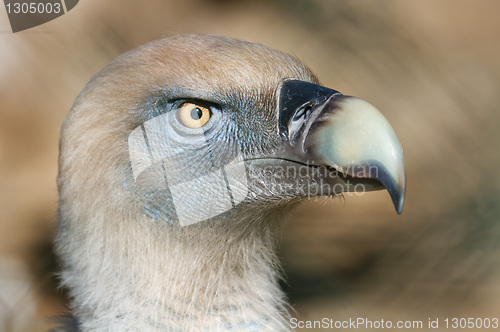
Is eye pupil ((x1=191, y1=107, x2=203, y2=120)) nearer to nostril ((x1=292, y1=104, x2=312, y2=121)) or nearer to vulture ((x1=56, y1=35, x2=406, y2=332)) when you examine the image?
vulture ((x1=56, y1=35, x2=406, y2=332))

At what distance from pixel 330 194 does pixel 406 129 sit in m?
2.47

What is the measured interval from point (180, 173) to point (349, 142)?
2.18 feet

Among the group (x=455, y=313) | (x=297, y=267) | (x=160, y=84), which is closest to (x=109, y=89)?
(x=160, y=84)

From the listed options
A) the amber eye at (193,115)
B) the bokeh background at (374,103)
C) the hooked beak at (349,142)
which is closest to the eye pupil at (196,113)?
the amber eye at (193,115)

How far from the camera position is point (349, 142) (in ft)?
5.95

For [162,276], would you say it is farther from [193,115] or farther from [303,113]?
[303,113]

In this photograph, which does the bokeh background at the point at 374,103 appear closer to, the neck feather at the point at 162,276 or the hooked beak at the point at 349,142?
the neck feather at the point at 162,276

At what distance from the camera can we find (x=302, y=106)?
6.51 ft

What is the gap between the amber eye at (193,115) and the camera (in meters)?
2.10

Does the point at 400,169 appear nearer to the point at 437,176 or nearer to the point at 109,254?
the point at 109,254

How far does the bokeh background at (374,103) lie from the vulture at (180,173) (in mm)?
2057

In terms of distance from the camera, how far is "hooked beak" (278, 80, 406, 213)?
1.81 metres

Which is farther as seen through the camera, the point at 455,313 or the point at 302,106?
the point at 455,313

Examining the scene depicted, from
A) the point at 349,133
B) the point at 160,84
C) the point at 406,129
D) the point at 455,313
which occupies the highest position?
the point at 406,129
